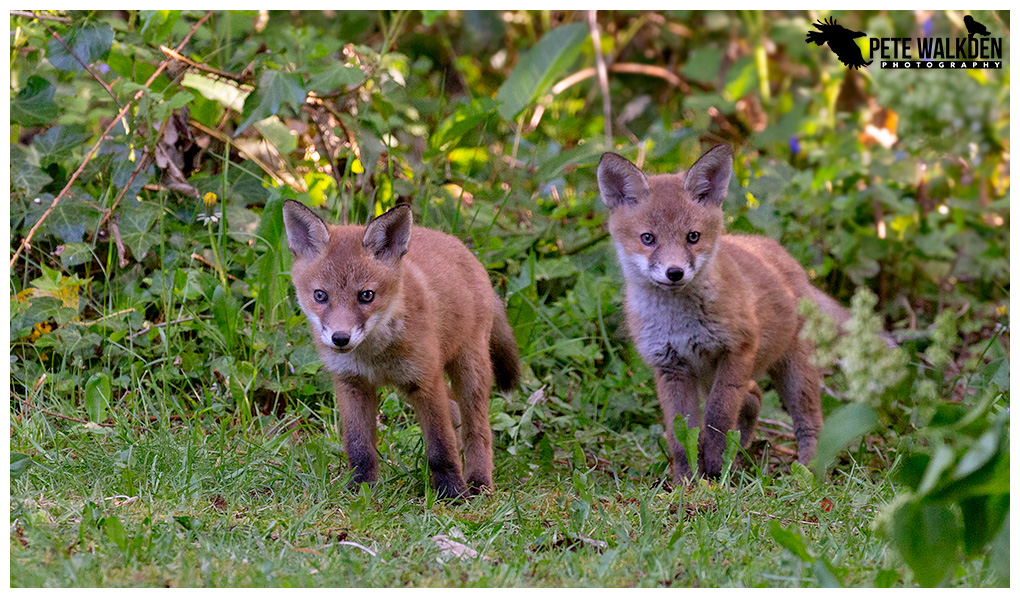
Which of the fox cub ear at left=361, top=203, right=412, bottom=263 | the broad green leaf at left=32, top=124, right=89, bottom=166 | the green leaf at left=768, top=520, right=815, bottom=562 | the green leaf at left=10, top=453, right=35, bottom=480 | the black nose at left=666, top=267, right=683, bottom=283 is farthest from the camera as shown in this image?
the broad green leaf at left=32, top=124, right=89, bottom=166

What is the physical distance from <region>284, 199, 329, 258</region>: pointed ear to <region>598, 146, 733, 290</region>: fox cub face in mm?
1274

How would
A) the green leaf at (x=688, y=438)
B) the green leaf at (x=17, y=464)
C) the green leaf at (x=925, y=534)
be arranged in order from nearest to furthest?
the green leaf at (x=925, y=534) → the green leaf at (x=17, y=464) → the green leaf at (x=688, y=438)

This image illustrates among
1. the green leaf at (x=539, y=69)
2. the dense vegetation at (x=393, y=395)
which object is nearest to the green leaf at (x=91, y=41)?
the dense vegetation at (x=393, y=395)

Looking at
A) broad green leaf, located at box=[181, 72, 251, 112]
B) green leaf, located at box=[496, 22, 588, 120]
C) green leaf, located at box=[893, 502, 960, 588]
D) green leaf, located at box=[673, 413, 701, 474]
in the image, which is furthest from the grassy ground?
green leaf, located at box=[496, 22, 588, 120]

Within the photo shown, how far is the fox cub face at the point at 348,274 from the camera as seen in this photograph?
3717mm

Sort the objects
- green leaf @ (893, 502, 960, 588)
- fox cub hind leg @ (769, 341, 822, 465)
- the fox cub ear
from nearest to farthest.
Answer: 1. green leaf @ (893, 502, 960, 588)
2. the fox cub ear
3. fox cub hind leg @ (769, 341, 822, 465)

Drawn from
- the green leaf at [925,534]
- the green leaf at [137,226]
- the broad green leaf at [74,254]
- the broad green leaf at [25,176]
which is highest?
the broad green leaf at [25,176]

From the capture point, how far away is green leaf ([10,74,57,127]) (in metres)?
4.89

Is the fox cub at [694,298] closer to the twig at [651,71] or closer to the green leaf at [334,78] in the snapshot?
the green leaf at [334,78]

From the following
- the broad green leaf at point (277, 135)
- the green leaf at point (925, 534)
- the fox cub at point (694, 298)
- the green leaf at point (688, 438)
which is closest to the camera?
the green leaf at point (925, 534)

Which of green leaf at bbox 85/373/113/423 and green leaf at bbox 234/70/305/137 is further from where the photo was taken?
green leaf at bbox 234/70/305/137
